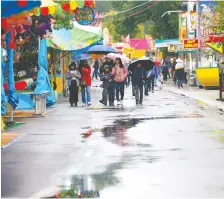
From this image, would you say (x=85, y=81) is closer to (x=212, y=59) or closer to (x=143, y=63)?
(x=143, y=63)

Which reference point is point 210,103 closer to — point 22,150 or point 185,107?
point 185,107

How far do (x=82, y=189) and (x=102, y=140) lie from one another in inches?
234

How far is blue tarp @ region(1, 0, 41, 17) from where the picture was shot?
10680mm

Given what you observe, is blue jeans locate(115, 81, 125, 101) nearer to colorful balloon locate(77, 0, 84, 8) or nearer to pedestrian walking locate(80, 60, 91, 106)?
pedestrian walking locate(80, 60, 91, 106)

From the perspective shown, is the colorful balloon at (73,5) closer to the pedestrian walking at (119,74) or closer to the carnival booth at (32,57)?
the carnival booth at (32,57)

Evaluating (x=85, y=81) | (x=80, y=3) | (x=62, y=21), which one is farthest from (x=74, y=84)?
(x=80, y=3)

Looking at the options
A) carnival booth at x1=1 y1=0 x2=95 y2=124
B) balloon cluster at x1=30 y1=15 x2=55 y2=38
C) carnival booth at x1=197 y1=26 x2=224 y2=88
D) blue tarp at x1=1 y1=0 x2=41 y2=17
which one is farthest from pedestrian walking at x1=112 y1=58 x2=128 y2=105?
blue tarp at x1=1 y1=0 x2=41 y2=17

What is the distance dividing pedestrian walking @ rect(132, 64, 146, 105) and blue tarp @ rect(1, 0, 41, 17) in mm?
16943

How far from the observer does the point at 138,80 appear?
2823 centimetres

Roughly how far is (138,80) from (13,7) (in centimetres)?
1751

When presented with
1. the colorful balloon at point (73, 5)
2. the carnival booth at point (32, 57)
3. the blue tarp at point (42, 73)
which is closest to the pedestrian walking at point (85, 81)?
the carnival booth at point (32, 57)

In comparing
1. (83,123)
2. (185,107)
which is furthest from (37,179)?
(185,107)

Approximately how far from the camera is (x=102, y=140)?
15391 millimetres

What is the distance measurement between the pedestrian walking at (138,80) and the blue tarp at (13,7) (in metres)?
16.9
